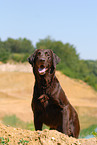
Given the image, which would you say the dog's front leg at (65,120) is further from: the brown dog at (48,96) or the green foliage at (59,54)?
the green foliage at (59,54)

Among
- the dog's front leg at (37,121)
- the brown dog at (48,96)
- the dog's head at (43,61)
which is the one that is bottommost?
the dog's front leg at (37,121)

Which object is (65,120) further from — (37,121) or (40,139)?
(40,139)

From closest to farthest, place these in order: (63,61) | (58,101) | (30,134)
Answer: (30,134), (58,101), (63,61)

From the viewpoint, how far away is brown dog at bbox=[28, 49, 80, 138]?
14.8 feet

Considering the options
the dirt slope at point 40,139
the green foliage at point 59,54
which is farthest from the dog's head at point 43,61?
the green foliage at point 59,54

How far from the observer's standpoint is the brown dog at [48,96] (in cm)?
452

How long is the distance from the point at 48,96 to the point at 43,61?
61 cm

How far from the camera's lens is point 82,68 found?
47.9 metres

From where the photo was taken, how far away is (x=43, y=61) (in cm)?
441

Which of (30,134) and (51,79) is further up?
(51,79)

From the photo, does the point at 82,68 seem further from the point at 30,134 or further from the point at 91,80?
the point at 30,134

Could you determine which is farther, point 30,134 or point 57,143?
point 30,134

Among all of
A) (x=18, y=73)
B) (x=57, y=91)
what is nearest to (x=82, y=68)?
(x=18, y=73)

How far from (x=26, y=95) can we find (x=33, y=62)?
26845 mm
